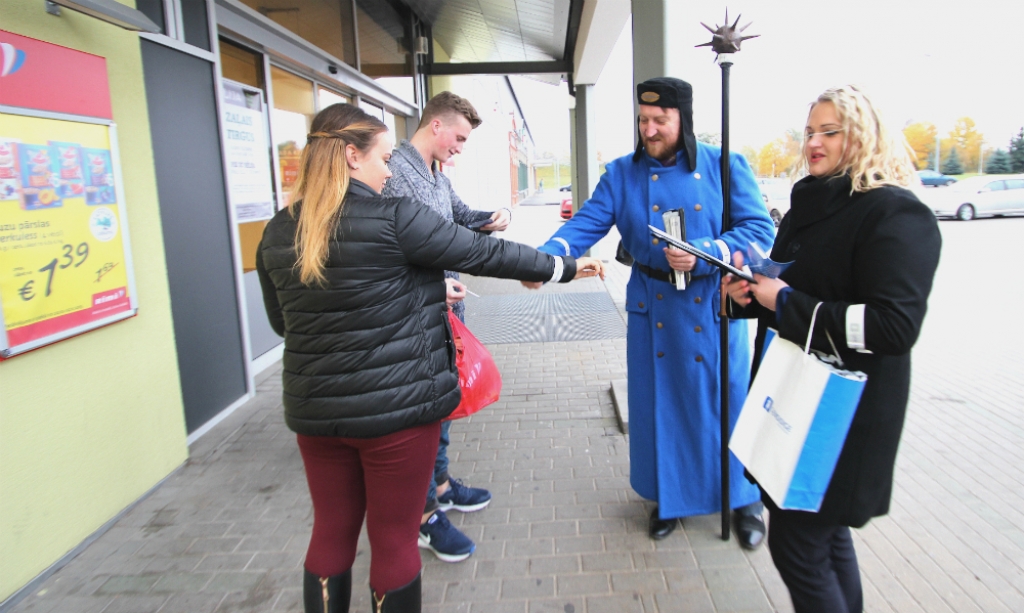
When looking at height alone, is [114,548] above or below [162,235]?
below

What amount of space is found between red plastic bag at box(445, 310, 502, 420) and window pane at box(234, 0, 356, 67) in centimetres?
408

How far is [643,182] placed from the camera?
9.51ft

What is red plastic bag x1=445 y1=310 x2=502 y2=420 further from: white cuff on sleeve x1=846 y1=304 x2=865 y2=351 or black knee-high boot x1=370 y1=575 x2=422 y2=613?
white cuff on sleeve x1=846 y1=304 x2=865 y2=351

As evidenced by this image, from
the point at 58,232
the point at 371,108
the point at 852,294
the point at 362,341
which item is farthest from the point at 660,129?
the point at 371,108

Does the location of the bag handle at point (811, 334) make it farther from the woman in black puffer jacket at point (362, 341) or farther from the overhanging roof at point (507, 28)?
the overhanging roof at point (507, 28)

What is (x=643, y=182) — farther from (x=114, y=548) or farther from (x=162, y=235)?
(x=114, y=548)

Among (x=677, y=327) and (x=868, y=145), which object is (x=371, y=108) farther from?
(x=868, y=145)

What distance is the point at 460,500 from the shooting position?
3324 mm

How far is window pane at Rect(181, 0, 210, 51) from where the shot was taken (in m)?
4.14

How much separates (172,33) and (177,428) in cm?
235

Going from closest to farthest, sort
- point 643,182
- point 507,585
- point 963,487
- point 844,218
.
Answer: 1. point 844,218
2. point 507,585
3. point 643,182
4. point 963,487

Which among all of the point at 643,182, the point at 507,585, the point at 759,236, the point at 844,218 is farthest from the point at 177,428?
the point at 844,218

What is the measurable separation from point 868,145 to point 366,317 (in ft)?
4.67

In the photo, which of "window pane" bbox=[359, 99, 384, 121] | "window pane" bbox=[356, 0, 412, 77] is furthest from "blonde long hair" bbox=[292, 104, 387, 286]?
"window pane" bbox=[356, 0, 412, 77]
